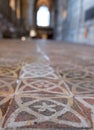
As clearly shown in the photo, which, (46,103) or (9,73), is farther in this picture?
(9,73)

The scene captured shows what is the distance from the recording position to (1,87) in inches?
41.7

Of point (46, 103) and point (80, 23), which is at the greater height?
point (46, 103)

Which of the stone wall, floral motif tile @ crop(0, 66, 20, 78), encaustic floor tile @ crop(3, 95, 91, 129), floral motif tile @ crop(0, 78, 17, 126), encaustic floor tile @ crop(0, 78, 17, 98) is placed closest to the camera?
encaustic floor tile @ crop(3, 95, 91, 129)

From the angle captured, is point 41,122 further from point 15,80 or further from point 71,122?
point 15,80

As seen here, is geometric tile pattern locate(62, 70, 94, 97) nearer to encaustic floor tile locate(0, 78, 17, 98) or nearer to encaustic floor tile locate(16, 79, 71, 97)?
encaustic floor tile locate(16, 79, 71, 97)

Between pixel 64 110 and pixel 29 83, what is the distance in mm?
443

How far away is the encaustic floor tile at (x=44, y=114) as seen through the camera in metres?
0.63

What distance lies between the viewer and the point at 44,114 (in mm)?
712

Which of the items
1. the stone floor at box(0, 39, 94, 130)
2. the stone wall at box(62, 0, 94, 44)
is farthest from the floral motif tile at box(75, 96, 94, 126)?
the stone wall at box(62, 0, 94, 44)

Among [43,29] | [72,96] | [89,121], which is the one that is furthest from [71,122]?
[43,29]

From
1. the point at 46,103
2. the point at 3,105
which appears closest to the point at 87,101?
the point at 46,103

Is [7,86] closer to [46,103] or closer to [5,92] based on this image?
[5,92]

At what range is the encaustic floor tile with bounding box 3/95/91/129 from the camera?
0.63 m

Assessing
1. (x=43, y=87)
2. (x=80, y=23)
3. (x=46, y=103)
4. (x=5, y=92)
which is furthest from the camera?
(x=80, y=23)
